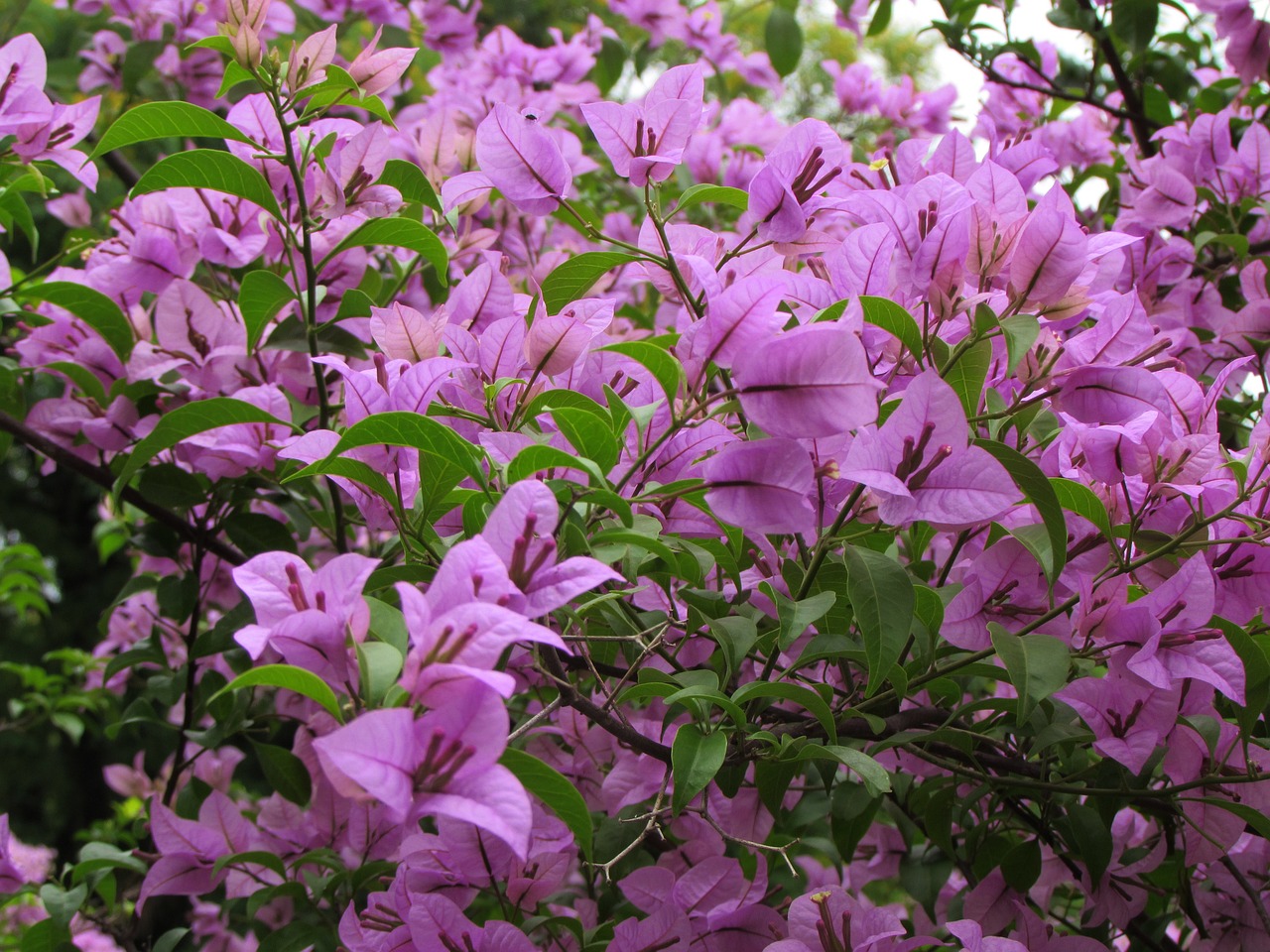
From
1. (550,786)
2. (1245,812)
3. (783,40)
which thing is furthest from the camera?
(783,40)

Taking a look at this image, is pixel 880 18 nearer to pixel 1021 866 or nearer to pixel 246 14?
pixel 246 14

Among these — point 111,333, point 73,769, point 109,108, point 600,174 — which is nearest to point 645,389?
point 111,333

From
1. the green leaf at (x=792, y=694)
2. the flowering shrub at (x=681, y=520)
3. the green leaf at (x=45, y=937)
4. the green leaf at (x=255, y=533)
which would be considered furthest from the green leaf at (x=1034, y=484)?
the green leaf at (x=45, y=937)

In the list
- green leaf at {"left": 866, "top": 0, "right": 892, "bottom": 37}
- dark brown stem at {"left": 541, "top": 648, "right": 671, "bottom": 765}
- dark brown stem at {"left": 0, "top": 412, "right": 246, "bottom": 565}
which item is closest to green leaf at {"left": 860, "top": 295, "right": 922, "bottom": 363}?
dark brown stem at {"left": 541, "top": 648, "right": 671, "bottom": 765}

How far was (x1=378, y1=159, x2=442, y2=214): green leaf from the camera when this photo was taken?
115 cm

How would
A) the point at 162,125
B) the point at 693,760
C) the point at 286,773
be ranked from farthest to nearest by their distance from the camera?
the point at 286,773, the point at 162,125, the point at 693,760

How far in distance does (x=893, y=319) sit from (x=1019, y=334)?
0.30 feet

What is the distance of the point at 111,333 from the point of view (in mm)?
1312

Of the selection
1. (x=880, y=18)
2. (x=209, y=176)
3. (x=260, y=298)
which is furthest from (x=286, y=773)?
(x=880, y=18)

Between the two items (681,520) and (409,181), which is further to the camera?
(409,181)

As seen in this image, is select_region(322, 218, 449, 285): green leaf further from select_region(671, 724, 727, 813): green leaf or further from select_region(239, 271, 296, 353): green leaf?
select_region(671, 724, 727, 813): green leaf

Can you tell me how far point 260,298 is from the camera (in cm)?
113

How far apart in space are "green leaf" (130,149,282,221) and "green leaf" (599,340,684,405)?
492mm

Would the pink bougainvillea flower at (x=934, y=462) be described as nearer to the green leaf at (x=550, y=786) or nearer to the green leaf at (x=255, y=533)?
the green leaf at (x=550, y=786)
